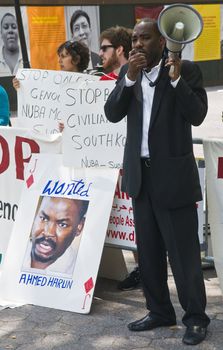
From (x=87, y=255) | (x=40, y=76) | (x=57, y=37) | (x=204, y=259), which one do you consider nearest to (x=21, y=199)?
(x=87, y=255)

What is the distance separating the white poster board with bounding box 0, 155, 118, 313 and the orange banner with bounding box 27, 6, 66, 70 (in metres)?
10.8

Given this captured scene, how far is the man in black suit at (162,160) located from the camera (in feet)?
12.1

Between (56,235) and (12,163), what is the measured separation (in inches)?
32.2

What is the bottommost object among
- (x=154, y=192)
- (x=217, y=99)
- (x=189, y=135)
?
(x=217, y=99)

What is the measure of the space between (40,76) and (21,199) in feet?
3.60

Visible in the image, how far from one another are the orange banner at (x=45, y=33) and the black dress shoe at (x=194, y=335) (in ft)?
39.5

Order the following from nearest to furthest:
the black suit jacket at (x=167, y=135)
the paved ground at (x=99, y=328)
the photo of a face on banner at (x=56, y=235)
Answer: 1. the black suit jacket at (x=167, y=135)
2. the paved ground at (x=99, y=328)
3. the photo of a face on banner at (x=56, y=235)

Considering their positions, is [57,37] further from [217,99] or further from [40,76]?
[40,76]

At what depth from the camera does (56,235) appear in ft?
15.5

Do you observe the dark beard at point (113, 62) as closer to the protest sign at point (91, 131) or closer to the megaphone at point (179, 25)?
the protest sign at point (91, 131)

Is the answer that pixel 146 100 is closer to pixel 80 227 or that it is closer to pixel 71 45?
pixel 80 227

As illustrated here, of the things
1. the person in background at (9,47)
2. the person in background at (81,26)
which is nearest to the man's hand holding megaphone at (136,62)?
the person in background at (9,47)

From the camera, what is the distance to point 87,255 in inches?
179

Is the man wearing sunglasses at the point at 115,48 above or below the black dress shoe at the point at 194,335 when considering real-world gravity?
above
